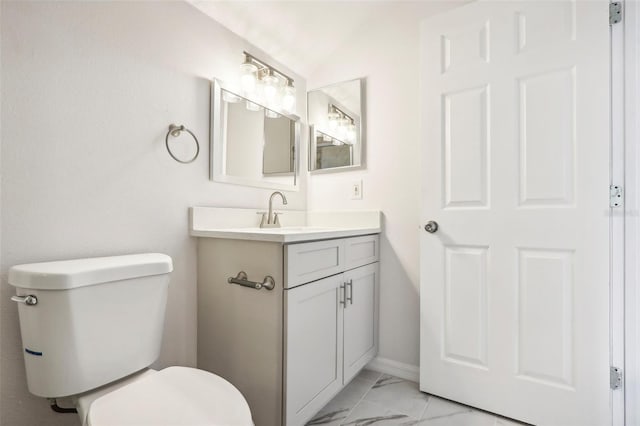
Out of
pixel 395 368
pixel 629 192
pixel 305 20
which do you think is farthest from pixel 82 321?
pixel 629 192

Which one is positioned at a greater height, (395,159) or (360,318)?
(395,159)

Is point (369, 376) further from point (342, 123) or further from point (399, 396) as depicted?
point (342, 123)

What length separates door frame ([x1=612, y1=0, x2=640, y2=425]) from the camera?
1.20m

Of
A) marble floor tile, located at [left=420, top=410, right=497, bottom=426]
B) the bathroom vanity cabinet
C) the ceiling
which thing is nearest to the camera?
the bathroom vanity cabinet

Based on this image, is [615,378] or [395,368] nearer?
[615,378]

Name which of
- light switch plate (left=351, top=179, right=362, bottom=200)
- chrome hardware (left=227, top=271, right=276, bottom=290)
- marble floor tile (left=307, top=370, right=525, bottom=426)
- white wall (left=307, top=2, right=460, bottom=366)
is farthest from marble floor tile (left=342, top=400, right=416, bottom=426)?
light switch plate (left=351, top=179, right=362, bottom=200)

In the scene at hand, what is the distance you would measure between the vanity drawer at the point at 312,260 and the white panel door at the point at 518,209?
0.51m

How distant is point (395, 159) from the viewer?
1872 millimetres

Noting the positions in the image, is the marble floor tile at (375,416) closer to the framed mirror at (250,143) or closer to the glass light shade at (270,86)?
the framed mirror at (250,143)

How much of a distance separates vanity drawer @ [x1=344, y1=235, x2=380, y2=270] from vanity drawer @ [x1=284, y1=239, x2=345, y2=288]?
0.19 ft

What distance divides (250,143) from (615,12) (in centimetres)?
173

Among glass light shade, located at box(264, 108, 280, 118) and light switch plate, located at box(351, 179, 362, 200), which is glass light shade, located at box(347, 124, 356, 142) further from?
glass light shade, located at box(264, 108, 280, 118)

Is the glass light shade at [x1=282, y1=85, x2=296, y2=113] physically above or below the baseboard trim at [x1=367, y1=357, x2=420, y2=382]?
above

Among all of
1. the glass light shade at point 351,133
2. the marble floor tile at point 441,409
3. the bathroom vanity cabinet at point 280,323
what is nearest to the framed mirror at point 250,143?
the glass light shade at point 351,133
